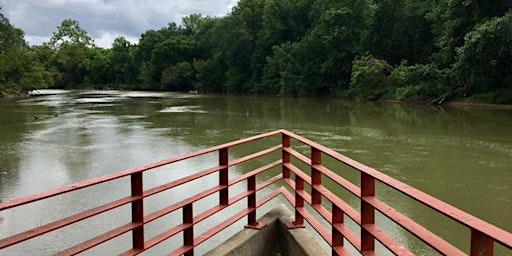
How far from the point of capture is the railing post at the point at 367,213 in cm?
238

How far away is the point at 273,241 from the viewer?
13.1ft

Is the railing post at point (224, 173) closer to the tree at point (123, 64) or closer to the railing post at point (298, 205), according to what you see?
the railing post at point (298, 205)

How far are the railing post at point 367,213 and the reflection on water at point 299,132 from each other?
3.12 meters

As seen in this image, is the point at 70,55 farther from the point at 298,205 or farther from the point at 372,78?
the point at 298,205

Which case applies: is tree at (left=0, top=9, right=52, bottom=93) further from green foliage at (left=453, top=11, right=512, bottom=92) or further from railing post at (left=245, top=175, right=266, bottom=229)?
railing post at (left=245, top=175, right=266, bottom=229)

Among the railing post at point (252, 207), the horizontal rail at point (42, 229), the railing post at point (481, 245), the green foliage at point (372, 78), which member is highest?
the green foliage at point (372, 78)

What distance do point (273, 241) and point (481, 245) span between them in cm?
260

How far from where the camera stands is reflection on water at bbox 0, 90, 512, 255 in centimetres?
677

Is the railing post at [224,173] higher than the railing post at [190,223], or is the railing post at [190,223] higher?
the railing post at [224,173]

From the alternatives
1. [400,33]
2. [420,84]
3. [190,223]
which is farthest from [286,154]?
[400,33]

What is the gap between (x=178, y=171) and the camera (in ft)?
30.0

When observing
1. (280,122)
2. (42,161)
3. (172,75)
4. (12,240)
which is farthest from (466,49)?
(172,75)

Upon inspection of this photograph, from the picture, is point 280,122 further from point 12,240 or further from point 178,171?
point 12,240

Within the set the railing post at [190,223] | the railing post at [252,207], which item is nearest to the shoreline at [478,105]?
the railing post at [252,207]
